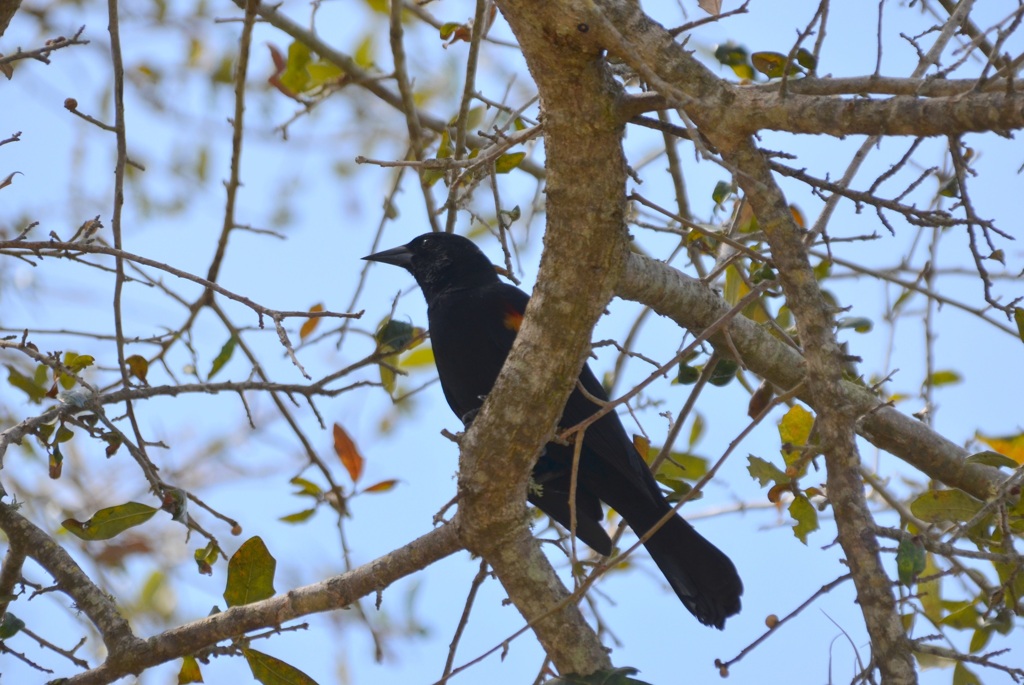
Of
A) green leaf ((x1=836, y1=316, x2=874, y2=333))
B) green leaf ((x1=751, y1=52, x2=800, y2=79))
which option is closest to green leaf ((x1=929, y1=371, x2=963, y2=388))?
green leaf ((x1=836, y1=316, x2=874, y2=333))

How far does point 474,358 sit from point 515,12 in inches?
71.6

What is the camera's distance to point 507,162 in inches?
127

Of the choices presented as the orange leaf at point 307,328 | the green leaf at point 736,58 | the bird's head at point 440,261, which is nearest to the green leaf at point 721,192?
the green leaf at point 736,58

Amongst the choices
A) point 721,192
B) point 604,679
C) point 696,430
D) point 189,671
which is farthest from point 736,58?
point 189,671

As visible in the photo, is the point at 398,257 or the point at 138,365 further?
the point at 398,257

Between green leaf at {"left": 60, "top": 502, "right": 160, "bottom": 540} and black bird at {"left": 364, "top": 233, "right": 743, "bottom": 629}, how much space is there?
121 centimetres

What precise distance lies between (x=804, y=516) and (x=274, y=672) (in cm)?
156

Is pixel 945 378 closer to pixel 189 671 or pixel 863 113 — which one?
pixel 863 113

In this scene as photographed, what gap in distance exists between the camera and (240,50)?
4.11 meters

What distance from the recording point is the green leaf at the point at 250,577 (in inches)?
116

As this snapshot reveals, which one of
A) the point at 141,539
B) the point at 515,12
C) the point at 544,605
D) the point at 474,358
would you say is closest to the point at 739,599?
the point at 544,605

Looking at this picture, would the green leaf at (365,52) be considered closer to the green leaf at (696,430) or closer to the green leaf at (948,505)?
the green leaf at (696,430)

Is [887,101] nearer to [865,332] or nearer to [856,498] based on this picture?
[856,498]

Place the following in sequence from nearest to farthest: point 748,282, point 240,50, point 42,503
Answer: point 748,282, point 240,50, point 42,503
